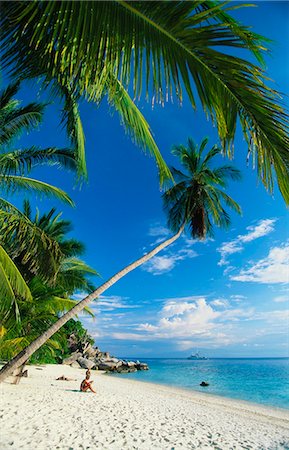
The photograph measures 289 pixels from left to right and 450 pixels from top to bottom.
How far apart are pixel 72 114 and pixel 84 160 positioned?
83 cm

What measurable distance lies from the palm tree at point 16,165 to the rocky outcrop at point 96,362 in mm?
27153

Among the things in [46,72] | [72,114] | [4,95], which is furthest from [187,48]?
[4,95]

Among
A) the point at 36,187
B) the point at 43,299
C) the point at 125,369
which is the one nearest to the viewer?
the point at 36,187

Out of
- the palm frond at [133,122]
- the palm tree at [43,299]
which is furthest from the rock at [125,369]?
the palm frond at [133,122]

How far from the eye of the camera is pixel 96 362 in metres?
36.2

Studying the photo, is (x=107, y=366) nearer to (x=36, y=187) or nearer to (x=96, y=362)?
(x=96, y=362)

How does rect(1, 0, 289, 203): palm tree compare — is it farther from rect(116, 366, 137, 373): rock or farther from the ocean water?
rect(116, 366, 137, 373): rock

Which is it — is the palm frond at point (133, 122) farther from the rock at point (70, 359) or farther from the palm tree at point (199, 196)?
the rock at point (70, 359)

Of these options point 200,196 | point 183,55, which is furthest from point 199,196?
point 183,55

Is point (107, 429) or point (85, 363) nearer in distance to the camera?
point (107, 429)

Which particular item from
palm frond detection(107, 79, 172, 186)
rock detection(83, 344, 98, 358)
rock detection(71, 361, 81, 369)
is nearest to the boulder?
rock detection(83, 344, 98, 358)

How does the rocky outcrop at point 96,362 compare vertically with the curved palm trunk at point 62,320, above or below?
below

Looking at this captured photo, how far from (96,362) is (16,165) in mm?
34769

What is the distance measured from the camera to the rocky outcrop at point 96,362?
3060cm
